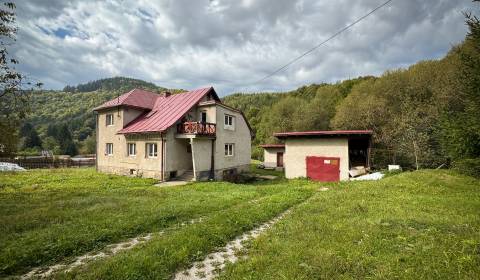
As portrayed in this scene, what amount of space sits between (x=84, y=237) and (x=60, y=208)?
4345mm

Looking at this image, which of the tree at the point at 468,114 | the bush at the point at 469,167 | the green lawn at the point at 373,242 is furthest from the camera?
the bush at the point at 469,167

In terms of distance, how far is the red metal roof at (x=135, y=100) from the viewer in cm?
2252

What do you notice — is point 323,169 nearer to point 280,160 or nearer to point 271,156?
point 280,160

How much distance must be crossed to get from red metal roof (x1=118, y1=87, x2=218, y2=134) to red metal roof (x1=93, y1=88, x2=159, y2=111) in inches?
27.7

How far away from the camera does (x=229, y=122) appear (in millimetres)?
23750

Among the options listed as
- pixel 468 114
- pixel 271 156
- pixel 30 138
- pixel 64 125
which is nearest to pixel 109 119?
pixel 271 156

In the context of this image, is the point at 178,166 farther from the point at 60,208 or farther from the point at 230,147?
the point at 60,208

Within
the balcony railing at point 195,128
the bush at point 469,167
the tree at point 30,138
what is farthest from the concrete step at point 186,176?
the tree at point 30,138

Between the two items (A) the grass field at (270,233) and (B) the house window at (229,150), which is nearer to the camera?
(A) the grass field at (270,233)

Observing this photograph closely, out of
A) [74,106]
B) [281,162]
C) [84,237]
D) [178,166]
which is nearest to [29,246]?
[84,237]

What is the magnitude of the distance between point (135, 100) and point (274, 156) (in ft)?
60.9

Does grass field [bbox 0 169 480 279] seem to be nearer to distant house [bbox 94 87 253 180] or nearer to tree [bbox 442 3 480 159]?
tree [bbox 442 3 480 159]

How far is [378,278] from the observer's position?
4.39 m

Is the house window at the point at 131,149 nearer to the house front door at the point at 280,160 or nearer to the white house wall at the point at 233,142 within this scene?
the white house wall at the point at 233,142
